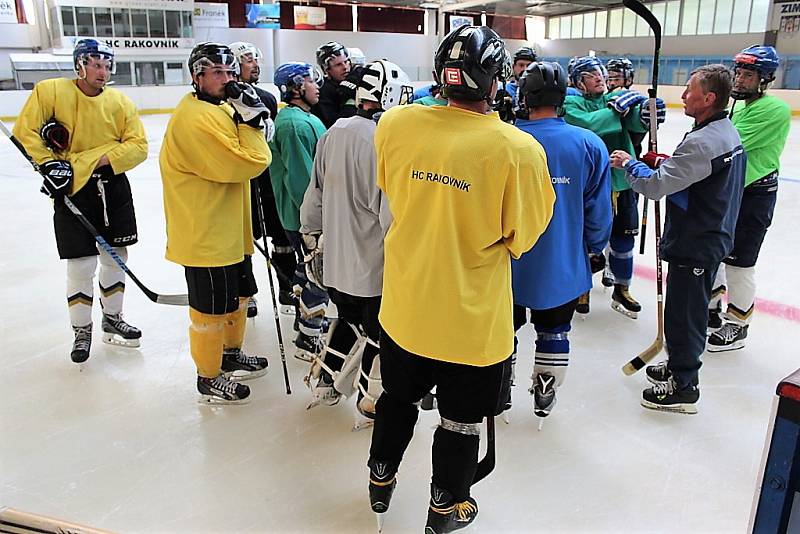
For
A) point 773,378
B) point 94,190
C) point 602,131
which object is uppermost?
point 602,131

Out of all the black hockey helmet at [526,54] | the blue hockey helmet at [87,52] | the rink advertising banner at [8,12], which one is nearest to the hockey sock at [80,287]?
the blue hockey helmet at [87,52]

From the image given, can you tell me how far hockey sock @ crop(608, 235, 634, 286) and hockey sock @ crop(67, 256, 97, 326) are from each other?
2545mm

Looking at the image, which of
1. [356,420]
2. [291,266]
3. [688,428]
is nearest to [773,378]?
[688,428]

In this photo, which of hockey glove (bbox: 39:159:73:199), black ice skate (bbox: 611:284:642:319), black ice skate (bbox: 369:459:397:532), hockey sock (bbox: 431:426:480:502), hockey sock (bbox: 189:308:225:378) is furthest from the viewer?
black ice skate (bbox: 611:284:642:319)

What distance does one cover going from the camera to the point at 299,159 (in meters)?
2.70

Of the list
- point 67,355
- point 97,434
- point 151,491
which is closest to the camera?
point 151,491

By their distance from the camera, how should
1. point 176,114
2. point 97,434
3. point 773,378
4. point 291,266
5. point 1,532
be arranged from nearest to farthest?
1. point 1,532
2. point 176,114
3. point 97,434
4. point 773,378
5. point 291,266

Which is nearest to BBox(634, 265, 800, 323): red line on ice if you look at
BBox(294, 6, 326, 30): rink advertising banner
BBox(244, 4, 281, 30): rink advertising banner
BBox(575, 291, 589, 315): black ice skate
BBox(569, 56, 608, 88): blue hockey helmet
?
BBox(575, 291, 589, 315): black ice skate

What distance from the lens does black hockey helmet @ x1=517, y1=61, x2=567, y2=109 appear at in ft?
6.61

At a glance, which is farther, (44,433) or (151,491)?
(44,433)

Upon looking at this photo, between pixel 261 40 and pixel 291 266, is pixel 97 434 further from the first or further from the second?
pixel 261 40

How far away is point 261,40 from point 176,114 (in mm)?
20804

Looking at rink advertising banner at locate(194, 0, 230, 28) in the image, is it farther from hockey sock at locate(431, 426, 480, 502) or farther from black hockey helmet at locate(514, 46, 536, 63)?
hockey sock at locate(431, 426, 480, 502)

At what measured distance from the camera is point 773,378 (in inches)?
108
